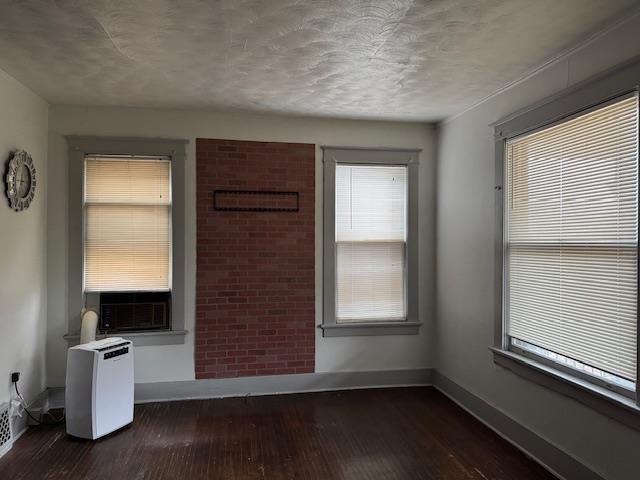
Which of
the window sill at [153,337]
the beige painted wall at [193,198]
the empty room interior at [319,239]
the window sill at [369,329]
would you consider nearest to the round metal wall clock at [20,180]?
the empty room interior at [319,239]

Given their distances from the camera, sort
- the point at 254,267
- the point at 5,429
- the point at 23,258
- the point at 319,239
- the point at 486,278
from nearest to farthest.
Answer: the point at 5,429 < the point at 23,258 < the point at 486,278 < the point at 254,267 < the point at 319,239

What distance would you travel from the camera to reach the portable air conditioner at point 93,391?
337 cm

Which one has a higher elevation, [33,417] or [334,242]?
[334,242]

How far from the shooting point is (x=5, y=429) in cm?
321

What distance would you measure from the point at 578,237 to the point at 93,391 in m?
3.57

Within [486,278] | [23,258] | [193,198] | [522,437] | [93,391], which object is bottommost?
[522,437]

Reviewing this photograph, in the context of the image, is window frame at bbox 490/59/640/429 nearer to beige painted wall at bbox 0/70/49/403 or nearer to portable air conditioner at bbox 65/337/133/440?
portable air conditioner at bbox 65/337/133/440

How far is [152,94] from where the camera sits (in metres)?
3.72

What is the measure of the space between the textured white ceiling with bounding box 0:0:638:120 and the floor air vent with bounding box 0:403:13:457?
2.47m

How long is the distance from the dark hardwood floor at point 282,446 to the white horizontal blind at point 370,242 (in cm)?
95

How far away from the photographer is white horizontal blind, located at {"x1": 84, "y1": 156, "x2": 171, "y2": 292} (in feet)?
13.5

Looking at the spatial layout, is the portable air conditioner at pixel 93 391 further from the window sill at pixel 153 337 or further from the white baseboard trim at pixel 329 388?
the white baseboard trim at pixel 329 388

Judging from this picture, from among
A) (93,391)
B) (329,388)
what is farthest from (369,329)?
(93,391)

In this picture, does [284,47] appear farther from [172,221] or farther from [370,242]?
[370,242]
